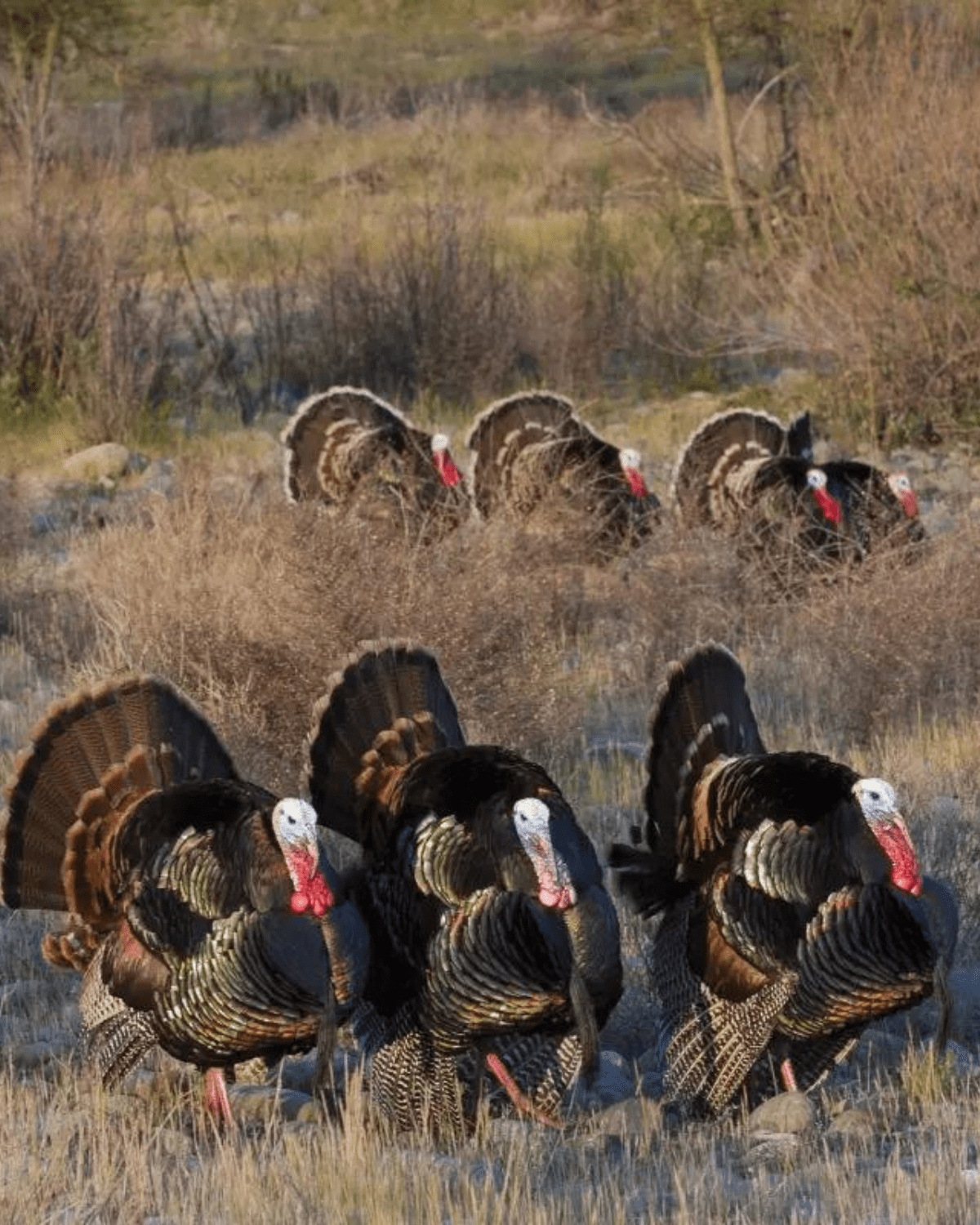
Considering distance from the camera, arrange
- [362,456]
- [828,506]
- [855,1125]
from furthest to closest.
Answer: [362,456] < [828,506] < [855,1125]

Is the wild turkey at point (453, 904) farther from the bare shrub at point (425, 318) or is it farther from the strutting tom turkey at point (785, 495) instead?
the bare shrub at point (425, 318)

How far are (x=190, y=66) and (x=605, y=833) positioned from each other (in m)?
33.5

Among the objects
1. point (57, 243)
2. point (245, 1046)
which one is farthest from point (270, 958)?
point (57, 243)

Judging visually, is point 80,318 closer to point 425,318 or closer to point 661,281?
point 425,318

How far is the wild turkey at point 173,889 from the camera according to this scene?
15.0 ft

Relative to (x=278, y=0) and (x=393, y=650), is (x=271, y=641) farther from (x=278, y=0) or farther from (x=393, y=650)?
(x=278, y=0)

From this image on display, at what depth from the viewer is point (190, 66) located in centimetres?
3831

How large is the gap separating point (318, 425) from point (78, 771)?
5869 millimetres

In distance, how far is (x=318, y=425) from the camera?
11.0 meters

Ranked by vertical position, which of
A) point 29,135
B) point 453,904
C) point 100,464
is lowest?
point 100,464

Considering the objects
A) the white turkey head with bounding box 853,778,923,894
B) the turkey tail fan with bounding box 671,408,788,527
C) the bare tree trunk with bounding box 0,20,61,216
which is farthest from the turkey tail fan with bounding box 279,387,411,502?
the white turkey head with bounding box 853,778,923,894

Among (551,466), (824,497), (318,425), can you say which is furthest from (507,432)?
(824,497)

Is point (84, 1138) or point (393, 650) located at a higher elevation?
point (393, 650)

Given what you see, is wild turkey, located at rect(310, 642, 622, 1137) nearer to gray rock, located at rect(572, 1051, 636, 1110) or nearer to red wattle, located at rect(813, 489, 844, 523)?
gray rock, located at rect(572, 1051, 636, 1110)
